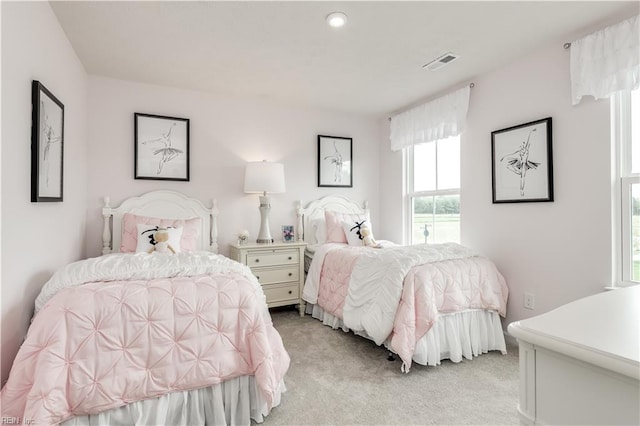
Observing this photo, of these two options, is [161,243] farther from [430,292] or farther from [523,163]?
[523,163]

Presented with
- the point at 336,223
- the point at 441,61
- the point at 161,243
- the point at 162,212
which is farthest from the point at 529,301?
the point at 162,212

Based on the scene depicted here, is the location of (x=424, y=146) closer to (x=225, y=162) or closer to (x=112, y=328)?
(x=225, y=162)

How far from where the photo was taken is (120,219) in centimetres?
311

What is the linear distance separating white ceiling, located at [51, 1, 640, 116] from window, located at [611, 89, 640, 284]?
602mm

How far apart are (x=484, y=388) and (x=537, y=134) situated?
1.96 m

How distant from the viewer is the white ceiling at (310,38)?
6.67 feet

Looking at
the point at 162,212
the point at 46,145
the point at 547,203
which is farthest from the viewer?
the point at 162,212

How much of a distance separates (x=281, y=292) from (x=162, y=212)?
4.79 feet

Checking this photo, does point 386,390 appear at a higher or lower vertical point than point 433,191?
lower

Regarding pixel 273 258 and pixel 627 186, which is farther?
pixel 273 258

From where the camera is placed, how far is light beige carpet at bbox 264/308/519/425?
175cm

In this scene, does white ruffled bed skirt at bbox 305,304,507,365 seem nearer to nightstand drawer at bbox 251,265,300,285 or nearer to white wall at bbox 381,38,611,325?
white wall at bbox 381,38,611,325

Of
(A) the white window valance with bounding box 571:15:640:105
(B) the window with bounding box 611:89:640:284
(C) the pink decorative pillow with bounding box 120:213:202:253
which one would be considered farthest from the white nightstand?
(A) the white window valance with bounding box 571:15:640:105

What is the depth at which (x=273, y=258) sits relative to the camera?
11.0ft
